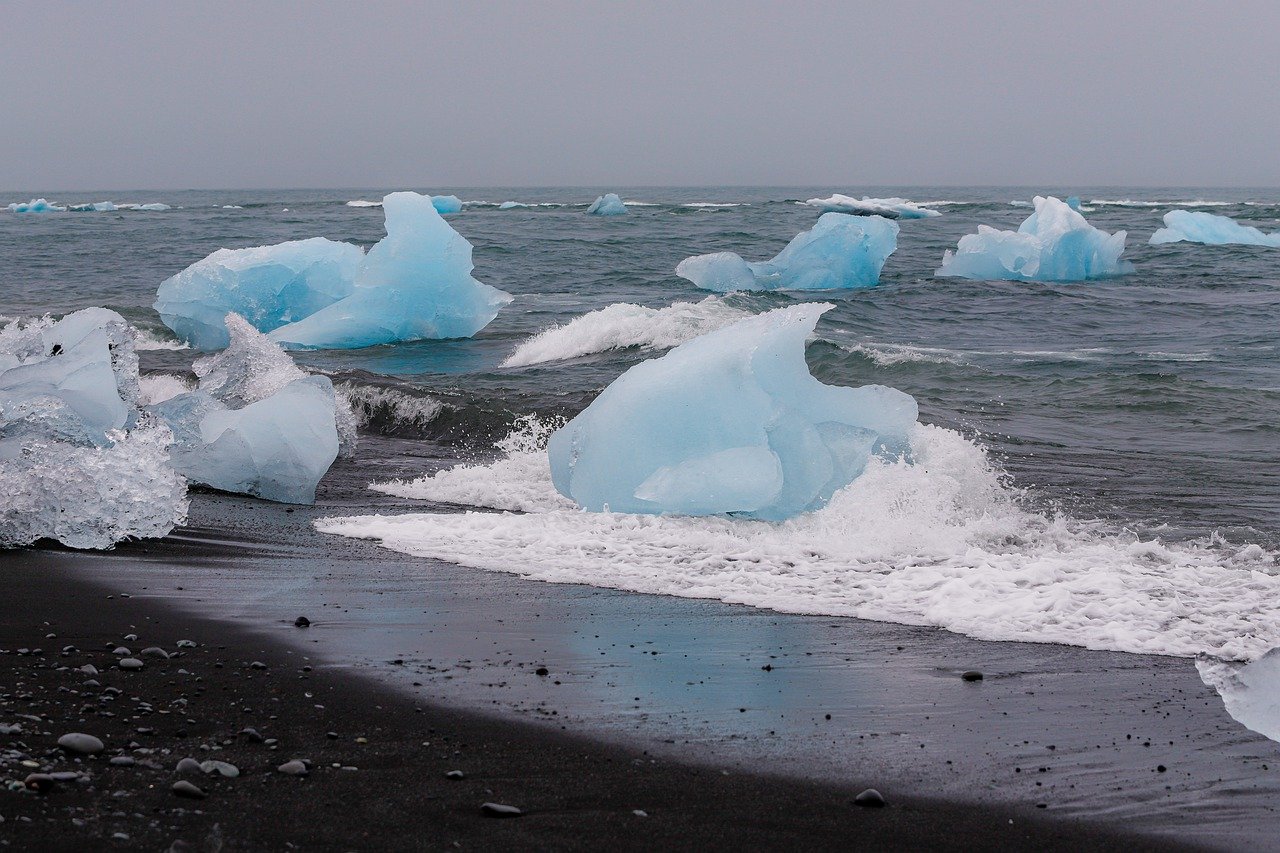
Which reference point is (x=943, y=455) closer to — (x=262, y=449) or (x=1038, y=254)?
(x=262, y=449)

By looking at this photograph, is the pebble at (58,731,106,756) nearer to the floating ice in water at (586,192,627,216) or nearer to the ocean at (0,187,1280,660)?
the ocean at (0,187,1280,660)

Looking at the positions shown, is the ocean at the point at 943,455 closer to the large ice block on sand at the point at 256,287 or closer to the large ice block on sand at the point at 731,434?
the large ice block on sand at the point at 731,434

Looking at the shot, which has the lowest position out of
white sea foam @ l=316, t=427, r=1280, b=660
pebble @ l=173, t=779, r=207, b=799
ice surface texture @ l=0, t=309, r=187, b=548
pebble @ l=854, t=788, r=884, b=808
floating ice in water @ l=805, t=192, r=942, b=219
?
white sea foam @ l=316, t=427, r=1280, b=660

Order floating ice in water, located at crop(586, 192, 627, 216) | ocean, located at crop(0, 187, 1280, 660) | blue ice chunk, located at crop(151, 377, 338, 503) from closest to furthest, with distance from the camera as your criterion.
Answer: ocean, located at crop(0, 187, 1280, 660) < blue ice chunk, located at crop(151, 377, 338, 503) < floating ice in water, located at crop(586, 192, 627, 216)

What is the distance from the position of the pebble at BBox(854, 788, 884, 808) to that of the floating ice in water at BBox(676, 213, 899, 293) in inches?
742

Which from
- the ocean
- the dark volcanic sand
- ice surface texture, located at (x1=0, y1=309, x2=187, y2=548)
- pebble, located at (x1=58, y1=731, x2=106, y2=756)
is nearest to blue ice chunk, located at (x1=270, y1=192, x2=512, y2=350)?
the ocean

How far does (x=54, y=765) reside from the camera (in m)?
2.98

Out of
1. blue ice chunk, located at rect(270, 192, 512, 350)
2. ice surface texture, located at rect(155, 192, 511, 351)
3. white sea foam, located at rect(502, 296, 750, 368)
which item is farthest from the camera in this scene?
blue ice chunk, located at rect(270, 192, 512, 350)

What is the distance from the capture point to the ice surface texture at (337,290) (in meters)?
14.9

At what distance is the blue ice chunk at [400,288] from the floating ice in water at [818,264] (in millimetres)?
6567

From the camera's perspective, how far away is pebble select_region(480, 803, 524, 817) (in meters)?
2.90

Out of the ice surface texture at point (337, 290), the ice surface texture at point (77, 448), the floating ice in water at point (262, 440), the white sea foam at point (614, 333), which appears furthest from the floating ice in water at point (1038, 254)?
the ice surface texture at point (77, 448)

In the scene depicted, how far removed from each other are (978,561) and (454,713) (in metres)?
2.95

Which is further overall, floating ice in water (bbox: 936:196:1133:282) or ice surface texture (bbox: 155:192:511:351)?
floating ice in water (bbox: 936:196:1133:282)
